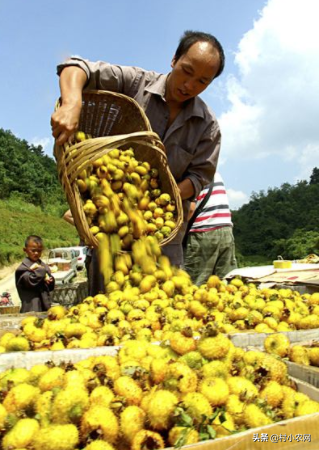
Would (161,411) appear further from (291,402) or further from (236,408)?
(291,402)

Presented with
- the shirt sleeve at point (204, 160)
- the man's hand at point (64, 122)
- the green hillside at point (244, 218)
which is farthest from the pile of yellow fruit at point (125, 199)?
the green hillside at point (244, 218)

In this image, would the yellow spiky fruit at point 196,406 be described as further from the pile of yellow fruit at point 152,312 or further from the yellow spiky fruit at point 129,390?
the pile of yellow fruit at point 152,312

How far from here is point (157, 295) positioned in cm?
292

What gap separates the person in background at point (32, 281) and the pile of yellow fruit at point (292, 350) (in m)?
4.35

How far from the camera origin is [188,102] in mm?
3773

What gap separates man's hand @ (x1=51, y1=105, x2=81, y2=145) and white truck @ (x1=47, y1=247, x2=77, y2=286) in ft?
39.1

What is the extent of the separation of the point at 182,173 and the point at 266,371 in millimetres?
2489

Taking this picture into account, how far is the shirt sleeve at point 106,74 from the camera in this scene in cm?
320

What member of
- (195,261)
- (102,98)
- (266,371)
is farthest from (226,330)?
(195,261)

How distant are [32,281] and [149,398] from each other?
4674 mm

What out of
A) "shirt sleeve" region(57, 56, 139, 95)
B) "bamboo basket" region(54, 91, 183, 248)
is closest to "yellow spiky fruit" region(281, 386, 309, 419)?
"bamboo basket" region(54, 91, 183, 248)

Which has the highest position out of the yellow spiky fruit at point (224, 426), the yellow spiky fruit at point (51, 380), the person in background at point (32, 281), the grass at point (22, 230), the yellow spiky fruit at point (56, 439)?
the grass at point (22, 230)

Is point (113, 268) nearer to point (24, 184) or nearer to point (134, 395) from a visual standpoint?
point (134, 395)

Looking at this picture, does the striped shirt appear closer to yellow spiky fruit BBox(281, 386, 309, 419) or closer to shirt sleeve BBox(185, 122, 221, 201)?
shirt sleeve BBox(185, 122, 221, 201)
